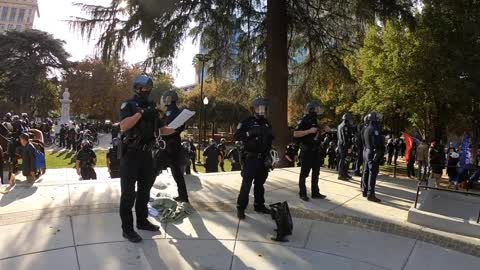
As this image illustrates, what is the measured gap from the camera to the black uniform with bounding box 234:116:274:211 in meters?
5.81

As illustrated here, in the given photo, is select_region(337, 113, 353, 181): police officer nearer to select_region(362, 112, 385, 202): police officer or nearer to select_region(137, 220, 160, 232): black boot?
select_region(362, 112, 385, 202): police officer

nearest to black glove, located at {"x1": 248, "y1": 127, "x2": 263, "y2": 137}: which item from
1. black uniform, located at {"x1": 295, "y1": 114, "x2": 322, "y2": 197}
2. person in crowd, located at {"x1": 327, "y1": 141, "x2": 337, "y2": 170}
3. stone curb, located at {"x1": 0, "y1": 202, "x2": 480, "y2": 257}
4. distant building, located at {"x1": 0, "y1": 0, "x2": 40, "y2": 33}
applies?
stone curb, located at {"x1": 0, "y1": 202, "x2": 480, "y2": 257}

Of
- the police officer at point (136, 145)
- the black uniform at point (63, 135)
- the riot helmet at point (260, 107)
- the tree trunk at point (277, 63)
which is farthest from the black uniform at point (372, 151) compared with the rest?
the black uniform at point (63, 135)

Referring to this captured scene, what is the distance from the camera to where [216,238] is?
5309 millimetres

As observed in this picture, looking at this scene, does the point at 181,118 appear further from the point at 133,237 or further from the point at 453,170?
the point at 453,170

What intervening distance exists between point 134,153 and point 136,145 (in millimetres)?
91

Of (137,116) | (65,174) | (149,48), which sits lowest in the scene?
(65,174)

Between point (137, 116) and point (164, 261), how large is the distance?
1.47 meters

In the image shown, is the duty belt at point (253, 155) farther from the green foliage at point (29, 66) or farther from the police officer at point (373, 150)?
the green foliage at point (29, 66)

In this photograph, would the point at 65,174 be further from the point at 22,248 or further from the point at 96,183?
the point at 22,248

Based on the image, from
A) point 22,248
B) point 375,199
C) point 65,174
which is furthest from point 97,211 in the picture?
point 65,174

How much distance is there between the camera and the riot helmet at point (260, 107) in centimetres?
590

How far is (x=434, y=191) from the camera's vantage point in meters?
7.41

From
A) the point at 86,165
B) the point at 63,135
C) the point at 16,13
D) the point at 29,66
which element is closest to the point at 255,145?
the point at 86,165
